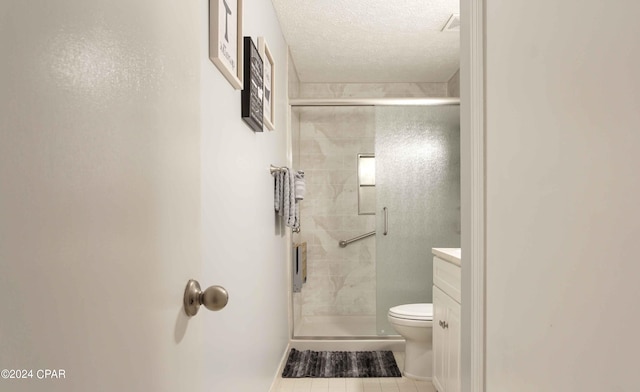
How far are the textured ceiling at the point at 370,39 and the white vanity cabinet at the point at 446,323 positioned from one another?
149 centimetres

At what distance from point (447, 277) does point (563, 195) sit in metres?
1.50

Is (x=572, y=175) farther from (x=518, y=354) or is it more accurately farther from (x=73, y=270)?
(x=73, y=270)

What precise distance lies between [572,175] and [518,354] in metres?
0.47

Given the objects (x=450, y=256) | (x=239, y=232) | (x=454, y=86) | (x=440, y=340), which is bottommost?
(x=440, y=340)

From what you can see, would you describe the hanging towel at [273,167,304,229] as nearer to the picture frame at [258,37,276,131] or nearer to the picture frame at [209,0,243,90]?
the picture frame at [258,37,276,131]

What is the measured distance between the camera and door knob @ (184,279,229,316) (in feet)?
2.65

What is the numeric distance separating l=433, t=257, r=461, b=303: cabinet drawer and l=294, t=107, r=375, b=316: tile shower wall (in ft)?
6.55

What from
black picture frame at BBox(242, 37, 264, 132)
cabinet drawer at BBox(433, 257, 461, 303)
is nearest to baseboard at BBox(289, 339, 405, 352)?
cabinet drawer at BBox(433, 257, 461, 303)

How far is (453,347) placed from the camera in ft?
7.25

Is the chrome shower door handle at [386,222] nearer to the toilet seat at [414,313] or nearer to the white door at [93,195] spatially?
the toilet seat at [414,313]

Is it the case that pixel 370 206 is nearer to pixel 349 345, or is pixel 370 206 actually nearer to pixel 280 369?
pixel 349 345

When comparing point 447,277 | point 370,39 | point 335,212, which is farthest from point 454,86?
point 447,277

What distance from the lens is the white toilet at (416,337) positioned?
2867 millimetres

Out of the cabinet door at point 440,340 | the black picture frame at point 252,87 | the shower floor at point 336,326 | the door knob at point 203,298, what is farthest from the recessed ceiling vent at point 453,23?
the door knob at point 203,298
